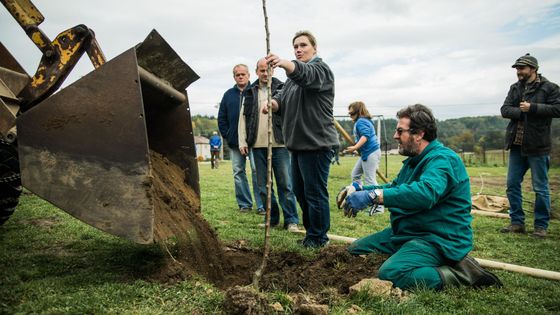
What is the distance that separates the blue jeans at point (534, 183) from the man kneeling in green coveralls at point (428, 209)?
286 cm

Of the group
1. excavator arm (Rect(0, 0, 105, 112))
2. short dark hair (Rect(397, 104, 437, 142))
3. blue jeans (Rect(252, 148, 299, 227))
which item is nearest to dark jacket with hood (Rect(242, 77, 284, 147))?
blue jeans (Rect(252, 148, 299, 227))

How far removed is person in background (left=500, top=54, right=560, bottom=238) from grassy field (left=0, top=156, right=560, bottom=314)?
0.45 metres

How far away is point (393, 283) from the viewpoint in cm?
331

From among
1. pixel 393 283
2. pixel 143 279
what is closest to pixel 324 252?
pixel 393 283

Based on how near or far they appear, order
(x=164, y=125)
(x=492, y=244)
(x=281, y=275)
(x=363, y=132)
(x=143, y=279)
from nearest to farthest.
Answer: (x=143, y=279), (x=281, y=275), (x=164, y=125), (x=492, y=244), (x=363, y=132)

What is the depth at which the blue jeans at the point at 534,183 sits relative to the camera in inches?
224

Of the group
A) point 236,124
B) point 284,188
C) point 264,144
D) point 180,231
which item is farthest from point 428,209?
→ point 236,124

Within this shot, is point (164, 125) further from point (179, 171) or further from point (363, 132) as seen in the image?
point (363, 132)

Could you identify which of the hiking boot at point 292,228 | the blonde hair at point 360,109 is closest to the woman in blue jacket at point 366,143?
the blonde hair at point 360,109

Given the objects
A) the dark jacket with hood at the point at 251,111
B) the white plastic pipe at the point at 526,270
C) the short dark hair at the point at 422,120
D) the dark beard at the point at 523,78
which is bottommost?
the white plastic pipe at the point at 526,270

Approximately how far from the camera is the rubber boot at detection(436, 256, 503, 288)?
3.32 meters

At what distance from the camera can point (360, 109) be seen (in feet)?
23.9

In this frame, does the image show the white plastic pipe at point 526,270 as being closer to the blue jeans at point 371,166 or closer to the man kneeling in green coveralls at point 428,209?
the man kneeling in green coveralls at point 428,209

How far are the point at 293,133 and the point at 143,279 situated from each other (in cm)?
212
